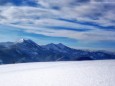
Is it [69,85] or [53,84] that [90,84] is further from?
[53,84]

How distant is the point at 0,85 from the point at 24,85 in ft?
3.38

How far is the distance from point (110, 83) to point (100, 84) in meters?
0.23

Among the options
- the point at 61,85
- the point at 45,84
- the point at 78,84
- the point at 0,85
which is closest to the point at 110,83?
the point at 78,84

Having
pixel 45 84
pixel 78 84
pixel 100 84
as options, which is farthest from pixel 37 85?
pixel 100 84

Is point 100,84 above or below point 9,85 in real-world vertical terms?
above

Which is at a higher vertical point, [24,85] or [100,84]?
[100,84]

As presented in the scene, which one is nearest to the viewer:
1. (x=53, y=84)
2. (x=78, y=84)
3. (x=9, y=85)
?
(x=78, y=84)

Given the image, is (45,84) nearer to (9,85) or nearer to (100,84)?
(9,85)

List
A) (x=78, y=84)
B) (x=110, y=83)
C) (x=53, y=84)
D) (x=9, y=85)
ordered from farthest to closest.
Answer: (x=9, y=85)
(x=53, y=84)
(x=78, y=84)
(x=110, y=83)

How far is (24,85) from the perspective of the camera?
666 cm

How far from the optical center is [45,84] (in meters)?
6.45

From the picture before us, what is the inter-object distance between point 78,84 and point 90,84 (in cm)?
35

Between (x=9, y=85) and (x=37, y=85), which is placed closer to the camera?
(x=37, y=85)

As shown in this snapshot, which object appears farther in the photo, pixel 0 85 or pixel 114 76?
pixel 0 85
